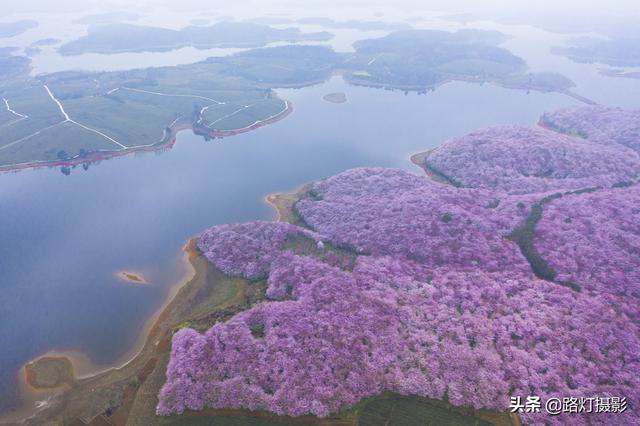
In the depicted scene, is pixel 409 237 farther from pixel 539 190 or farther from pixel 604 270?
pixel 539 190

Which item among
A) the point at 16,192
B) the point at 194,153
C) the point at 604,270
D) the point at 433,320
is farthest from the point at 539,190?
the point at 16,192

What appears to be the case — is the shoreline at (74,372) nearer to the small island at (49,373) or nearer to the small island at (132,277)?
the small island at (49,373)

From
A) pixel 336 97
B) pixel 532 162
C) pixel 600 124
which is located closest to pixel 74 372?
pixel 532 162

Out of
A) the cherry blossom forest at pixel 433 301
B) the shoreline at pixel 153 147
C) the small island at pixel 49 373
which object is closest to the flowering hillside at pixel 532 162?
the cherry blossom forest at pixel 433 301

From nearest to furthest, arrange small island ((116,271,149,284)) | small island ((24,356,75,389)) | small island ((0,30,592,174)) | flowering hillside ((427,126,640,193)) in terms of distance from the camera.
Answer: small island ((24,356,75,389)), small island ((116,271,149,284)), flowering hillside ((427,126,640,193)), small island ((0,30,592,174))

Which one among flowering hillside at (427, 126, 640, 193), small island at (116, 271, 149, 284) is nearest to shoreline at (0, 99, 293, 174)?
small island at (116, 271, 149, 284)

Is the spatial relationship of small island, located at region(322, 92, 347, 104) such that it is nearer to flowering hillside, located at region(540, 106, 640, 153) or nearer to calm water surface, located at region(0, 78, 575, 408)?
calm water surface, located at region(0, 78, 575, 408)
